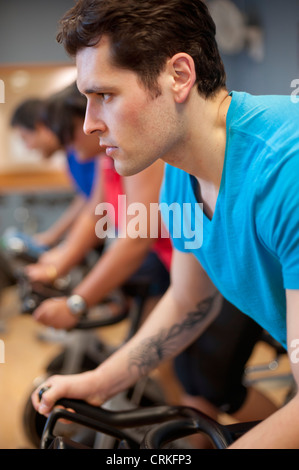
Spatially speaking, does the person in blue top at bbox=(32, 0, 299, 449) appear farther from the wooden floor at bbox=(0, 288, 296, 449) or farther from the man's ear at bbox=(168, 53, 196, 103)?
the wooden floor at bbox=(0, 288, 296, 449)

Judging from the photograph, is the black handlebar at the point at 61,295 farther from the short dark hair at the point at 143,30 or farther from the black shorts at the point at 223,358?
the short dark hair at the point at 143,30

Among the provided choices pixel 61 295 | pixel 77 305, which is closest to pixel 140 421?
pixel 77 305

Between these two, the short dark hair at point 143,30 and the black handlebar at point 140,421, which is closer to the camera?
the short dark hair at point 143,30

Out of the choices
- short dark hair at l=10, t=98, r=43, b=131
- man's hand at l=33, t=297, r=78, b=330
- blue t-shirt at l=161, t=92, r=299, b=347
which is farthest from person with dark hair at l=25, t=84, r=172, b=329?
blue t-shirt at l=161, t=92, r=299, b=347

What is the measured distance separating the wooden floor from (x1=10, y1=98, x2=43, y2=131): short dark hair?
1154 mm

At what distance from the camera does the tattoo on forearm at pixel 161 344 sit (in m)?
1.03

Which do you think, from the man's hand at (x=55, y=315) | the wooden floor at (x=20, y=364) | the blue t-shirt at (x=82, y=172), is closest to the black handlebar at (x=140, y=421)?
the man's hand at (x=55, y=315)

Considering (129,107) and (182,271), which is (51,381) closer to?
(182,271)

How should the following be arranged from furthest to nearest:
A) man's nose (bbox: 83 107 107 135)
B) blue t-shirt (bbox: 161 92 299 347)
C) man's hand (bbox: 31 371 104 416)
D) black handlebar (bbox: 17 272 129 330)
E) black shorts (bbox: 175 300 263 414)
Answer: black handlebar (bbox: 17 272 129 330), black shorts (bbox: 175 300 263 414), man's hand (bbox: 31 371 104 416), man's nose (bbox: 83 107 107 135), blue t-shirt (bbox: 161 92 299 347)

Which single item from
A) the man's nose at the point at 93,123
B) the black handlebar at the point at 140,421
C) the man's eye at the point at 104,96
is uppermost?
the man's eye at the point at 104,96

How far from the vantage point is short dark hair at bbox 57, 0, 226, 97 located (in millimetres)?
714

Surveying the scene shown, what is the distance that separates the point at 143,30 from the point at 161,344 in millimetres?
599

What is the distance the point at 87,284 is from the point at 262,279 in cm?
87

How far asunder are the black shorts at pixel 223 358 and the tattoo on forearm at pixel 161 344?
36 centimetres
